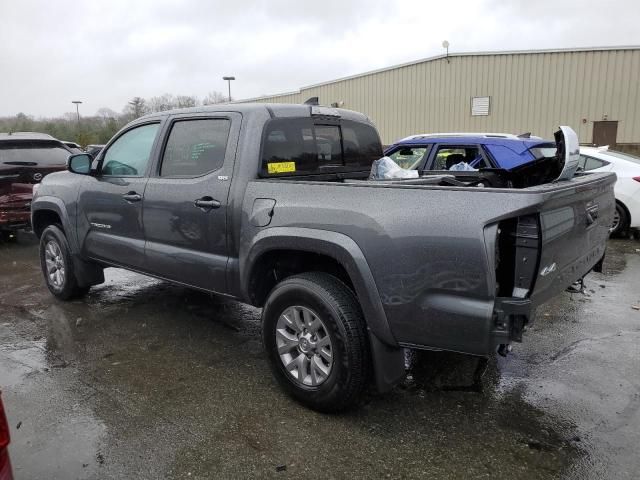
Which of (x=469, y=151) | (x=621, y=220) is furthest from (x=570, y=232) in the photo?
(x=621, y=220)

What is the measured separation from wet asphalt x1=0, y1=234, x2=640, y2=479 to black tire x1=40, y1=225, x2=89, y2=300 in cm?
49

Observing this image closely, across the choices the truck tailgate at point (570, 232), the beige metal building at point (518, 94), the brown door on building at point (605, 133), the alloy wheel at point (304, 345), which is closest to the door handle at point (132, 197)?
the alloy wheel at point (304, 345)

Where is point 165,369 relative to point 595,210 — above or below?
below

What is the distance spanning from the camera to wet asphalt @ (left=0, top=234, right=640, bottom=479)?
277 cm

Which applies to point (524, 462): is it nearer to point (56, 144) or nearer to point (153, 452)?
Answer: point (153, 452)

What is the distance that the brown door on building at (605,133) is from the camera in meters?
20.1

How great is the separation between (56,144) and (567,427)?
9.26m

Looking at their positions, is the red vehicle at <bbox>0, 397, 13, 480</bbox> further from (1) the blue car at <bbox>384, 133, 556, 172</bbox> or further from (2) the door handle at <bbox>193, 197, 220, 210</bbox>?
(1) the blue car at <bbox>384, 133, 556, 172</bbox>

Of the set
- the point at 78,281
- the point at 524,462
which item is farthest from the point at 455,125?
the point at 524,462

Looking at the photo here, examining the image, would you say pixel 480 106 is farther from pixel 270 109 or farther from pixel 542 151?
pixel 270 109

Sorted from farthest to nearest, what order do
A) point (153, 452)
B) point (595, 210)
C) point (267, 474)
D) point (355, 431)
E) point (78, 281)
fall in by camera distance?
1. point (78, 281)
2. point (595, 210)
3. point (355, 431)
4. point (153, 452)
5. point (267, 474)

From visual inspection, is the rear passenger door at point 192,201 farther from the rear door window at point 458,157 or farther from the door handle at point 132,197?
the rear door window at point 458,157

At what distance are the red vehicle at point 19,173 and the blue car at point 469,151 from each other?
593 centimetres

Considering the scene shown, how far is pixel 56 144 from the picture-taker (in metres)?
9.32
